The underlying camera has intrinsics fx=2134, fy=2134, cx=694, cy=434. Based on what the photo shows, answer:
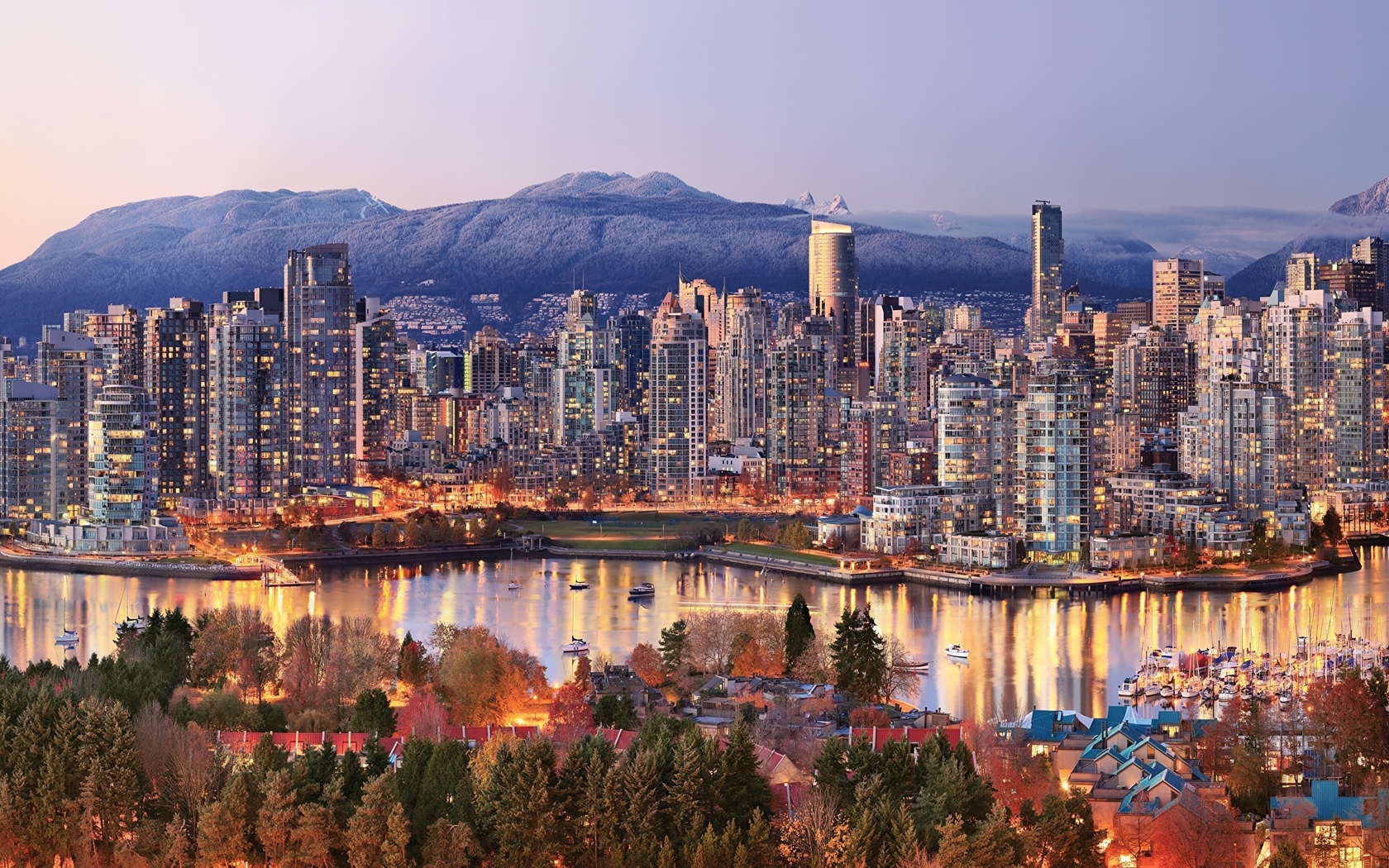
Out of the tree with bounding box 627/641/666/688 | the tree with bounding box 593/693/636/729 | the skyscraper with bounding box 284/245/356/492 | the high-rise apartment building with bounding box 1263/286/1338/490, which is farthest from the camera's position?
the skyscraper with bounding box 284/245/356/492

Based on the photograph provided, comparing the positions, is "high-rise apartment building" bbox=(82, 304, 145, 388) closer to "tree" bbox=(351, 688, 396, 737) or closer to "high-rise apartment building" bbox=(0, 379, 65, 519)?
"high-rise apartment building" bbox=(0, 379, 65, 519)

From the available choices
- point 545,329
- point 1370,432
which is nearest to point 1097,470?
point 1370,432

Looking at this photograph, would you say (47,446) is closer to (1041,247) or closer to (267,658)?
(267,658)

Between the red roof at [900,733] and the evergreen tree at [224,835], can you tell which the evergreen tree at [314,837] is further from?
the red roof at [900,733]

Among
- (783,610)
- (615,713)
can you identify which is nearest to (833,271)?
(783,610)

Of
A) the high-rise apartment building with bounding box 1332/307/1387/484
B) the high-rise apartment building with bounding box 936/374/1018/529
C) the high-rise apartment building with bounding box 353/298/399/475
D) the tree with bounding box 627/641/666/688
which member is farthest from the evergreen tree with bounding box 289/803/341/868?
the high-rise apartment building with bounding box 353/298/399/475

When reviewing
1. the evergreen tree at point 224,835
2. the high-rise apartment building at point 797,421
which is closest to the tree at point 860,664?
→ the evergreen tree at point 224,835

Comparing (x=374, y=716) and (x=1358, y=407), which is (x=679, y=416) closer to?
(x=1358, y=407)
